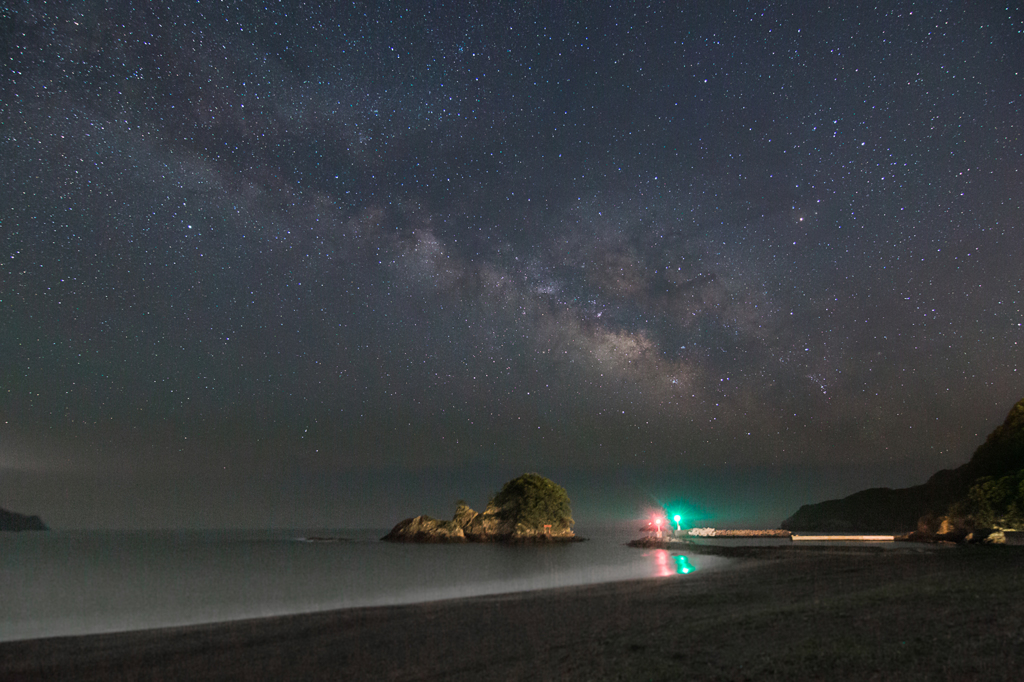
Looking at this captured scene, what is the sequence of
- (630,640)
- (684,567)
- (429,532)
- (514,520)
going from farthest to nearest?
1. (429,532)
2. (514,520)
3. (684,567)
4. (630,640)

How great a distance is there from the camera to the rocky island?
126125 mm

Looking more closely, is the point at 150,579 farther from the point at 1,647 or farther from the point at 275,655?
the point at 275,655

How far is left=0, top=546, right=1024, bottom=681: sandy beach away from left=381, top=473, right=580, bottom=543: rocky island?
101 metres

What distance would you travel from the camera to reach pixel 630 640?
51.3 feet

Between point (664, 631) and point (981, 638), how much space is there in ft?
24.4

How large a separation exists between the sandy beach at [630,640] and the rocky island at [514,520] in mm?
101460

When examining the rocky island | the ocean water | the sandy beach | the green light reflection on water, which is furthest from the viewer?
the rocky island

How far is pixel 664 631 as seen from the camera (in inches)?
651

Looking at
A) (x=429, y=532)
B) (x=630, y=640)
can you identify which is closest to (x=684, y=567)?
(x=630, y=640)

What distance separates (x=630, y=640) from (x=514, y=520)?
116600 mm

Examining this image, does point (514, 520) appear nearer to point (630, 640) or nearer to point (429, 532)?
point (429, 532)

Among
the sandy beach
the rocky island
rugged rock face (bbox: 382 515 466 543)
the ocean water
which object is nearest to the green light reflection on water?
the ocean water

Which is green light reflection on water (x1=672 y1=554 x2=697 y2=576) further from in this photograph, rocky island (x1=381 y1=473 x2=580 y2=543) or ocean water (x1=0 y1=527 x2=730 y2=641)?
rocky island (x1=381 y1=473 x2=580 y2=543)

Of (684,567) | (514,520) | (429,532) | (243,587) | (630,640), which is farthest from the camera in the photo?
(429,532)
